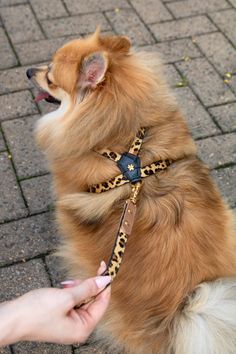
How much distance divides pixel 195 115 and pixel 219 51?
756mm

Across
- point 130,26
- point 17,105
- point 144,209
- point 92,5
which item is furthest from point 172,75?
point 144,209

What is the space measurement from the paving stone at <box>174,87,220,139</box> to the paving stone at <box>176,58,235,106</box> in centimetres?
7

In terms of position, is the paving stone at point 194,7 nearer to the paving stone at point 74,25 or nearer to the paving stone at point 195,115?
the paving stone at point 74,25

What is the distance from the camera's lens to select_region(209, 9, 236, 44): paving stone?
3.86m

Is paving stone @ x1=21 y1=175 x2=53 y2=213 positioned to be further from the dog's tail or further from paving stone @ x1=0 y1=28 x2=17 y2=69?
the dog's tail

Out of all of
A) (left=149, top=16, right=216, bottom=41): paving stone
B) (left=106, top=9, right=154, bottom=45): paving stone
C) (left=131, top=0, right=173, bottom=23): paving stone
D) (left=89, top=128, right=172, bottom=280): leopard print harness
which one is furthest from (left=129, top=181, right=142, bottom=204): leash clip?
(left=131, top=0, right=173, bottom=23): paving stone

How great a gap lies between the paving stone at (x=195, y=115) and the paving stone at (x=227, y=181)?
11.8 inches

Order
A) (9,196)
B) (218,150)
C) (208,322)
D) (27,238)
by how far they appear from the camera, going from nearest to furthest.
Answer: (208,322), (27,238), (9,196), (218,150)

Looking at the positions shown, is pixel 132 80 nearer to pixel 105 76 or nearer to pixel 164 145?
pixel 105 76

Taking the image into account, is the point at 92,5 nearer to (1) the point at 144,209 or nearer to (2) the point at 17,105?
(2) the point at 17,105

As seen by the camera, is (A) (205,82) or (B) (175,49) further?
(B) (175,49)

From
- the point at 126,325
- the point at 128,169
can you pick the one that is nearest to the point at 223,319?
the point at 126,325

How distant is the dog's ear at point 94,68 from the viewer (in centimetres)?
188

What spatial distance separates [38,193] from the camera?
9.21 ft
